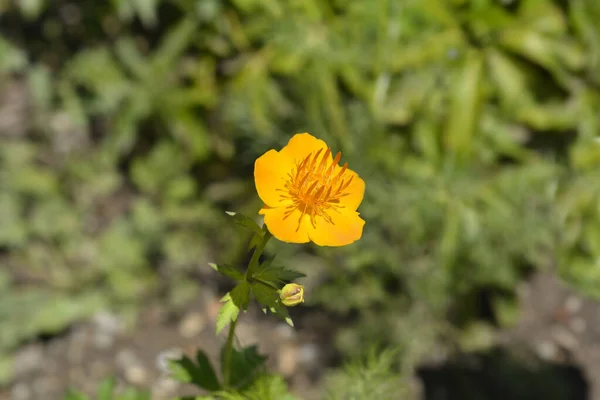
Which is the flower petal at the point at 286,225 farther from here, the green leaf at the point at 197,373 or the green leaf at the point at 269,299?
the green leaf at the point at 197,373

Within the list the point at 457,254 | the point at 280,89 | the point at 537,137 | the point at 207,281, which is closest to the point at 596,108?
the point at 537,137

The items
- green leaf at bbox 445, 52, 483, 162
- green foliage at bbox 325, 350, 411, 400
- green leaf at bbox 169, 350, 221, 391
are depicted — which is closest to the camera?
green leaf at bbox 169, 350, 221, 391

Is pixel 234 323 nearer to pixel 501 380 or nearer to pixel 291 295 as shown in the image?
pixel 291 295

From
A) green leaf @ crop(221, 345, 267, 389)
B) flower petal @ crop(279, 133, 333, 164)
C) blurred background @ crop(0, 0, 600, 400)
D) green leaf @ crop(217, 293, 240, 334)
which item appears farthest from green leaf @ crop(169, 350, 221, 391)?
blurred background @ crop(0, 0, 600, 400)

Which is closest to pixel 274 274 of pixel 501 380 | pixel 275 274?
pixel 275 274

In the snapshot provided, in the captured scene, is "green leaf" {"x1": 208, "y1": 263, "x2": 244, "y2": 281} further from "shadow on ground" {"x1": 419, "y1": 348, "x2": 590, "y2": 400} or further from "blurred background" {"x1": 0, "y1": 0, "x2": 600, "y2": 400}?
"shadow on ground" {"x1": 419, "y1": 348, "x2": 590, "y2": 400}

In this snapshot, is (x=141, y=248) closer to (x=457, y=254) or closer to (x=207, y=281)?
(x=207, y=281)

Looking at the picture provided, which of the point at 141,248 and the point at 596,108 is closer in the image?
the point at 596,108
